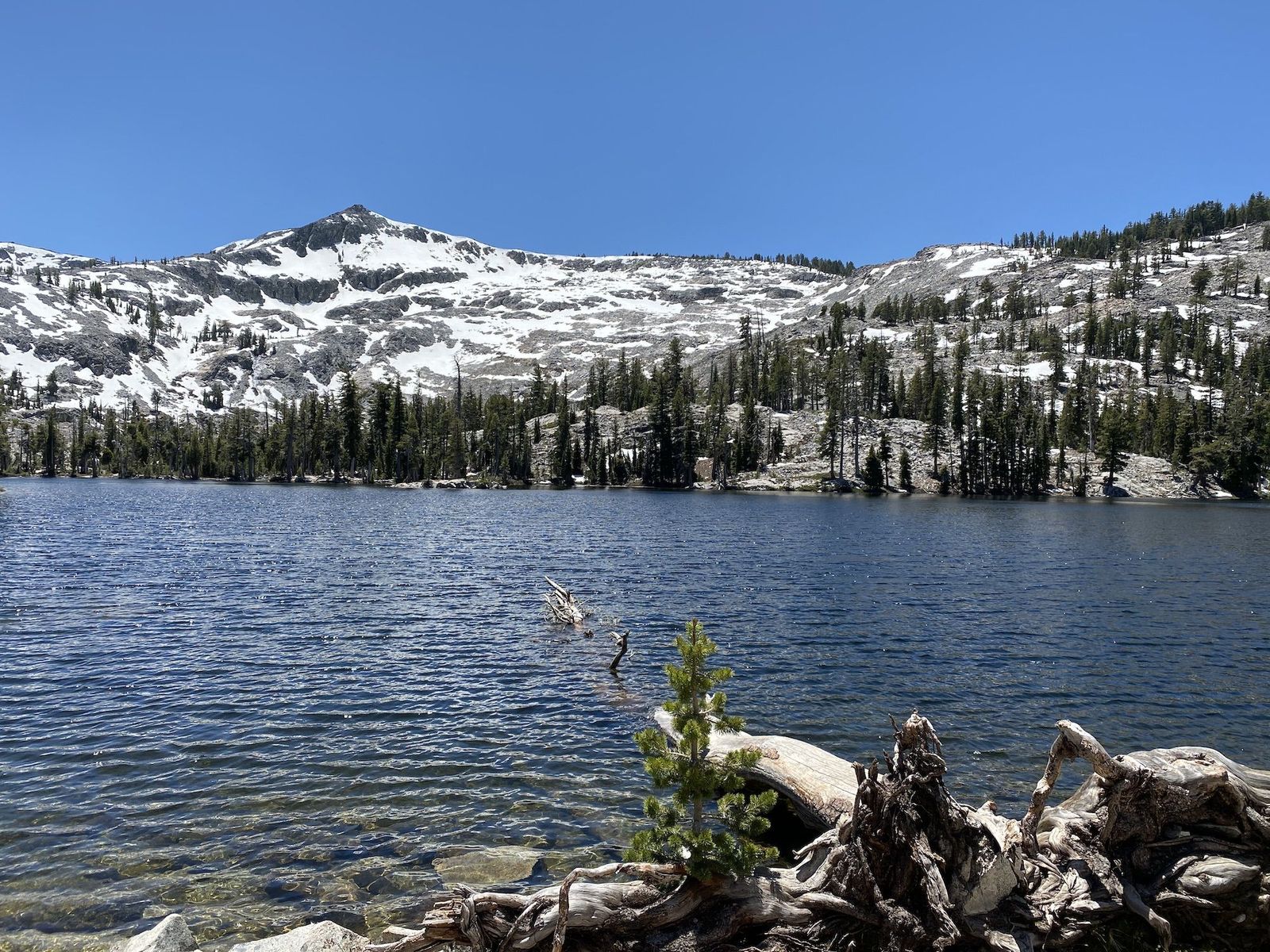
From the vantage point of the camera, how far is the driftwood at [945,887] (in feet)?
26.8

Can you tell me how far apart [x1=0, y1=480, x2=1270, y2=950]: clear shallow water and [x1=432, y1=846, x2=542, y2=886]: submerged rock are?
12.5 inches

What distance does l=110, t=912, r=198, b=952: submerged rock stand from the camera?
8.46m

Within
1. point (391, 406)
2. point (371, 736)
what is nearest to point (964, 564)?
point (371, 736)

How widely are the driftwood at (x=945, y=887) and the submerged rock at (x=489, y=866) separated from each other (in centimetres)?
366

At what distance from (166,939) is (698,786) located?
22.0ft

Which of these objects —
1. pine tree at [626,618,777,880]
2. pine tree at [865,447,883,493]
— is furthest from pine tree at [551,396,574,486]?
pine tree at [626,618,777,880]

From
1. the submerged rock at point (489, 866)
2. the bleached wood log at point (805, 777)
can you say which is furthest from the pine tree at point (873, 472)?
the submerged rock at point (489, 866)

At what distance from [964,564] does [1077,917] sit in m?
47.6

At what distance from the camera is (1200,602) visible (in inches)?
1503

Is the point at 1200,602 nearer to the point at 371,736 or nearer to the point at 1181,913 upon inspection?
the point at 1181,913

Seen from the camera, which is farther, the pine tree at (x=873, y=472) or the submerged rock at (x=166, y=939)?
the pine tree at (x=873, y=472)

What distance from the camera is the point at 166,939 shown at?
338 inches

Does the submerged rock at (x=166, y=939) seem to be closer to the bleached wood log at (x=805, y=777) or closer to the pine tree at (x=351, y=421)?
the bleached wood log at (x=805, y=777)

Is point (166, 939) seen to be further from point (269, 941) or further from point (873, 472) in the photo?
point (873, 472)
